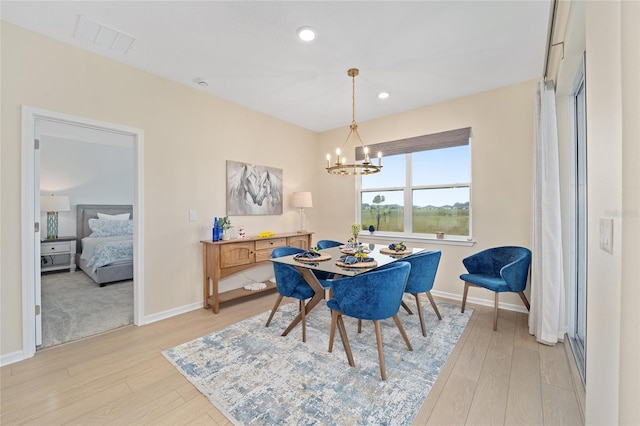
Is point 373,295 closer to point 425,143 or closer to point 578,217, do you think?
point 578,217

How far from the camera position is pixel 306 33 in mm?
2365

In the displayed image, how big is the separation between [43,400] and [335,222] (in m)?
4.09

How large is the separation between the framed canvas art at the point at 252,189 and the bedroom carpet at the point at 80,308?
183 centimetres

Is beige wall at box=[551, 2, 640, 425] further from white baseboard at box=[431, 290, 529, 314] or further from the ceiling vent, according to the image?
the ceiling vent

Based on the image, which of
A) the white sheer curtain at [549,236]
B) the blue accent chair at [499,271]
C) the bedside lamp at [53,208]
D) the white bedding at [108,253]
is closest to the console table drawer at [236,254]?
the white bedding at [108,253]

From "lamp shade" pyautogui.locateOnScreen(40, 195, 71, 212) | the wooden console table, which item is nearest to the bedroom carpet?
the wooden console table

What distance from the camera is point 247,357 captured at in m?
2.33

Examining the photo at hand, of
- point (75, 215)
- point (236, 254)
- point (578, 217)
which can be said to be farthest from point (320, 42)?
point (75, 215)

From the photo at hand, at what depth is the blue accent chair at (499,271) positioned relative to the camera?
2.80m

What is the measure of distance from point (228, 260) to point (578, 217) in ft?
12.2

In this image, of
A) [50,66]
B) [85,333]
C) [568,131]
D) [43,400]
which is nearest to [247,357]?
[43,400]

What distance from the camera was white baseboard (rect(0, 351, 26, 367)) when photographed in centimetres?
223

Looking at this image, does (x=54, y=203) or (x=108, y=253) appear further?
(x=54, y=203)

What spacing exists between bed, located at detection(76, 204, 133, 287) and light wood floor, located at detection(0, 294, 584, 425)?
211 centimetres
